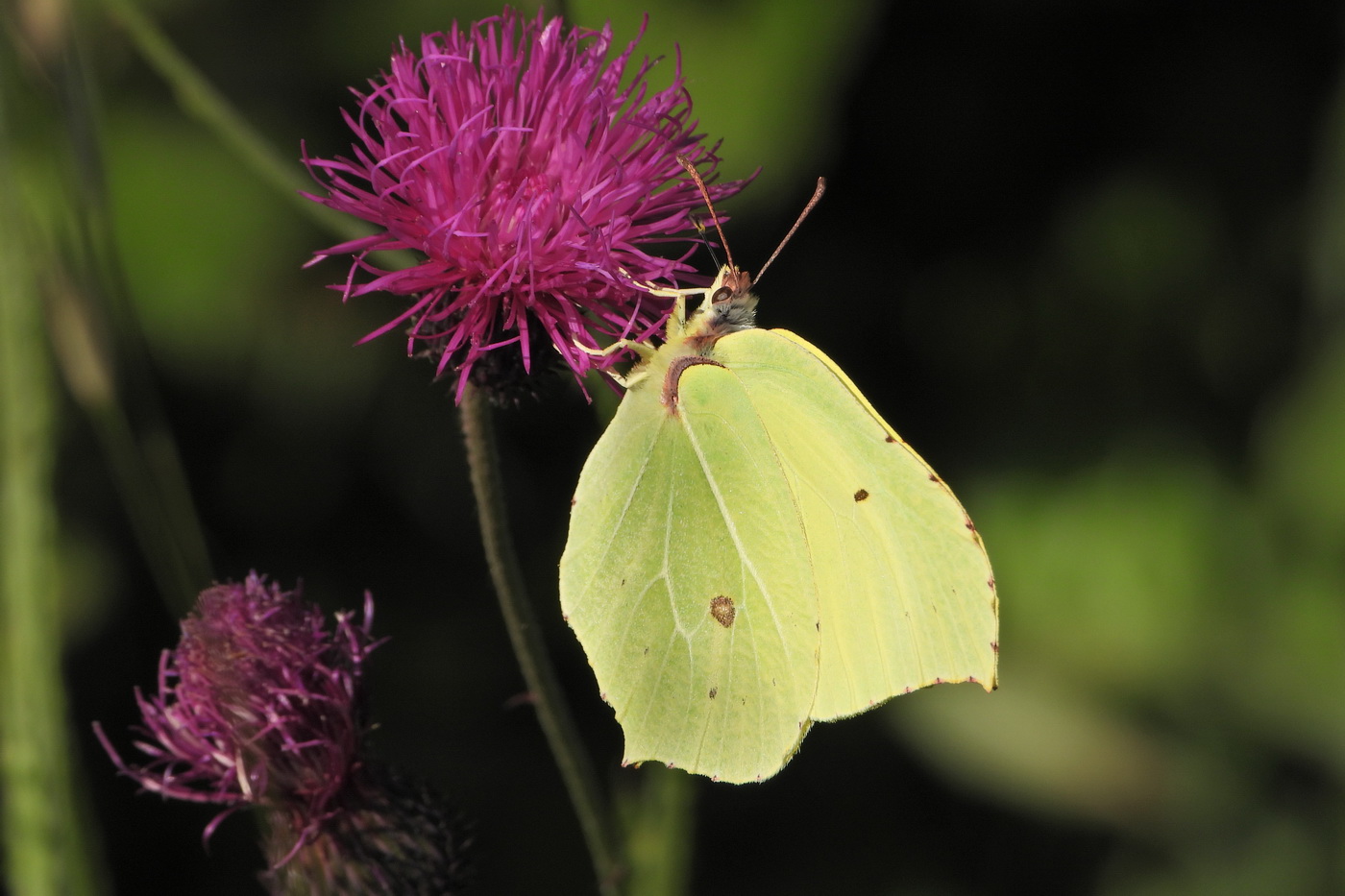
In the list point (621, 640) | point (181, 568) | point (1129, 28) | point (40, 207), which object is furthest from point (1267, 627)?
point (40, 207)

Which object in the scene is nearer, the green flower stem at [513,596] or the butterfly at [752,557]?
the green flower stem at [513,596]

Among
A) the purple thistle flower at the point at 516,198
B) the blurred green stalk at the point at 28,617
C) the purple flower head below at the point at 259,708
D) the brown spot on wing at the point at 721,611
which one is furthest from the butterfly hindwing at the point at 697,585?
the blurred green stalk at the point at 28,617

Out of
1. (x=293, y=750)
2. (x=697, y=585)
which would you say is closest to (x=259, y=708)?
(x=293, y=750)

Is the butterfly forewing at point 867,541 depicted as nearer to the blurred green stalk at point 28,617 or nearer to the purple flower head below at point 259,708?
the purple flower head below at point 259,708

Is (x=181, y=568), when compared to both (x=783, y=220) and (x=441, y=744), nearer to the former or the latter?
(x=441, y=744)

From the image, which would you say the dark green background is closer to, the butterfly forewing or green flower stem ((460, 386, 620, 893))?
the butterfly forewing

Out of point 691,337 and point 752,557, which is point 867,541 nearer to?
point 752,557

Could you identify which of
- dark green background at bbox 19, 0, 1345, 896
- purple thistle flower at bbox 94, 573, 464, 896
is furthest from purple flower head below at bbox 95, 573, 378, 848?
dark green background at bbox 19, 0, 1345, 896
